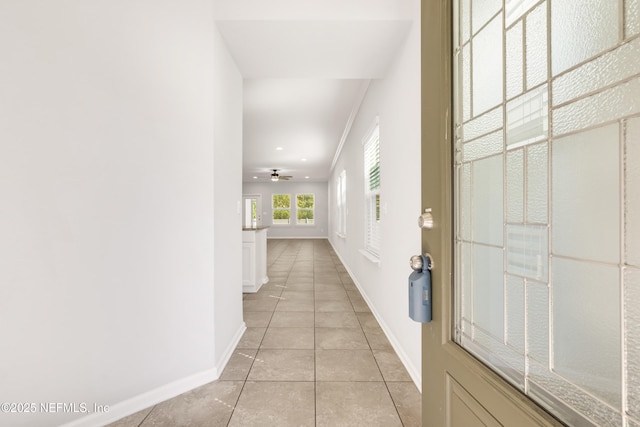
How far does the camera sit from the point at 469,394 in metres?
0.75

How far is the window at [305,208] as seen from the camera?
13523 mm

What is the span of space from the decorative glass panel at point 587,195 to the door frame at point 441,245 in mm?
282

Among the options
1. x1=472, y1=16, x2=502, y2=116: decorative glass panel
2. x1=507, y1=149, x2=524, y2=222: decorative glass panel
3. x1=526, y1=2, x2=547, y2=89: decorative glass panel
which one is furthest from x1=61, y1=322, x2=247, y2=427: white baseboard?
x1=526, y1=2, x2=547, y2=89: decorative glass panel

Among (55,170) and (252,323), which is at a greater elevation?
(55,170)

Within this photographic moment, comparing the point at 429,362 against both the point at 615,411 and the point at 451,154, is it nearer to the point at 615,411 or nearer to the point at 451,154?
the point at 615,411

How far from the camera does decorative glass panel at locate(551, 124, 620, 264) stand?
0.53m

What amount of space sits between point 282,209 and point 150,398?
471 inches

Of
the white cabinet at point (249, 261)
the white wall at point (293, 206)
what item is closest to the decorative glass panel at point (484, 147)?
the white cabinet at point (249, 261)

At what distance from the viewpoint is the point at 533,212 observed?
68cm

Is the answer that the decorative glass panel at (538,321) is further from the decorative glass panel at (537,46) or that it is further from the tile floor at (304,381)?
the tile floor at (304,381)

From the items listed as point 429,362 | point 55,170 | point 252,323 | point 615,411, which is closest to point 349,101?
point 252,323

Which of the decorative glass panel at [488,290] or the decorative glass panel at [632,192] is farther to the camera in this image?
the decorative glass panel at [488,290]

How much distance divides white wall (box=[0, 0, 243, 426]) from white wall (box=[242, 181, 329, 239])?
1131cm

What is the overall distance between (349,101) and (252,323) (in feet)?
10.5
